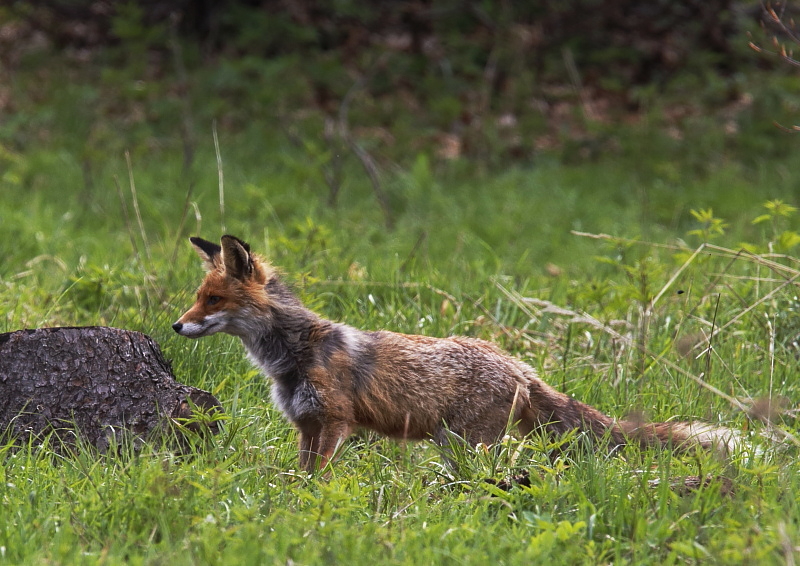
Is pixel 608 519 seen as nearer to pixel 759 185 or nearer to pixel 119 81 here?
pixel 759 185

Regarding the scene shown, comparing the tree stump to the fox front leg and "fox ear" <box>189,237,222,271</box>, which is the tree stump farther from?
"fox ear" <box>189,237,222,271</box>

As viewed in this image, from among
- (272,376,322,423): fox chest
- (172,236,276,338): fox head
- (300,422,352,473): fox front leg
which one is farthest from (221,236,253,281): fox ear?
(300,422,352,473): fox front leg

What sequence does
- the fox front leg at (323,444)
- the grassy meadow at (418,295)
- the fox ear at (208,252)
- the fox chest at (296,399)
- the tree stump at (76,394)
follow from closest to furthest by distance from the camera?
the grassy meadow at (418,295) < the tree stump at (76,394) < the fox front leg at (323,444) < the fox chest at (296,399) < the fox ear at (208,252)

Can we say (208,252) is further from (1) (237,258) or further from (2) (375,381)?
(2) (375,381)

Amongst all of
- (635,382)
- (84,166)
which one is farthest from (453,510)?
(84,166)

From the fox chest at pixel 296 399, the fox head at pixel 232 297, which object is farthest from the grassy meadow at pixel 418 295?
the fox head at pixel 232 297

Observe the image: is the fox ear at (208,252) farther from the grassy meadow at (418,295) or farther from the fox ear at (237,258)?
the grassy meadow at (418,295)

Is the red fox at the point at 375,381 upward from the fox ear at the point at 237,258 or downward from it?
downward

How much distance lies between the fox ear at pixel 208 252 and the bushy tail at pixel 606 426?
80.5 inches

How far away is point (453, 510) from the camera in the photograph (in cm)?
466

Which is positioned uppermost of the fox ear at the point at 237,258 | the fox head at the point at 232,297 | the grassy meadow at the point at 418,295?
the fox ear at the point at 237,258

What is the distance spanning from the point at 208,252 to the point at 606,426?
2612 mm

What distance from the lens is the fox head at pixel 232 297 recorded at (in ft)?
19.0

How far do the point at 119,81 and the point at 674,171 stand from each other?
29.7 feet
